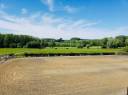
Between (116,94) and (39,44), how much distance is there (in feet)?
286

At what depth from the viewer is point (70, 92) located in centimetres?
1656

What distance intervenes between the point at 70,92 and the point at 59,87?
1.92 meters

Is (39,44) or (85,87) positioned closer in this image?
(85,87)

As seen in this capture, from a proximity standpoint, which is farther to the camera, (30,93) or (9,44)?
(9,44)

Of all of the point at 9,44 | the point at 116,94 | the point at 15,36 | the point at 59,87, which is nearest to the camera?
the point at 116,94

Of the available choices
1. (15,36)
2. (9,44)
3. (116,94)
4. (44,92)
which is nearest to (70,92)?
(44,92)

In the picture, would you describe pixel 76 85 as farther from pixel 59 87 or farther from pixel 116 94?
pixel 116 94

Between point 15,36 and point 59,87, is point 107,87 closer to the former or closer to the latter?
point 59,87

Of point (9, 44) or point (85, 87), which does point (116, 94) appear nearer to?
point (85, 87)

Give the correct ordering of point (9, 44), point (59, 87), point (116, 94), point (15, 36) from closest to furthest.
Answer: point (116, 94) < point (59, 87) < point (9, 44) < point (15, 36)

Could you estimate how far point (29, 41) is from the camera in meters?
105

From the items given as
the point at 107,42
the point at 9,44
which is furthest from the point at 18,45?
the point at 107,42

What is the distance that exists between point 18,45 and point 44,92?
86774 millimetres

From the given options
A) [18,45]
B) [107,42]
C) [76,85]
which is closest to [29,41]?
[18,45]
